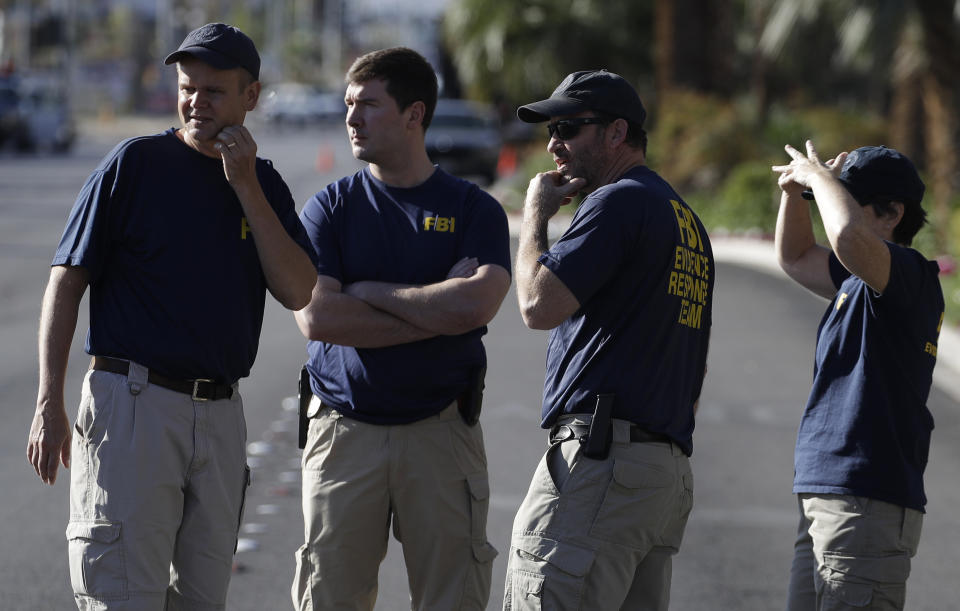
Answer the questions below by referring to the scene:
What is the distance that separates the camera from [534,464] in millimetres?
8031

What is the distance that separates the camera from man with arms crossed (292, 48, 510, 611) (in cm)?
426

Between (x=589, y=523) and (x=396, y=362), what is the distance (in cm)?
97

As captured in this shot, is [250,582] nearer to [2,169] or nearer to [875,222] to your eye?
[875,222]

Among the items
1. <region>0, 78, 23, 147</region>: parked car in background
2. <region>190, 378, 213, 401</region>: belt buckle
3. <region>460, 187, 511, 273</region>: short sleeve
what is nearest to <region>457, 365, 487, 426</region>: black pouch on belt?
<region>460, 187, 511, 273</region>: short sleeve

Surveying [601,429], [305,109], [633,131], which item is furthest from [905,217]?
[305,109]

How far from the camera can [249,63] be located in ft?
13.1

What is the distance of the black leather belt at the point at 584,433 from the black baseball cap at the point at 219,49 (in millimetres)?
1371

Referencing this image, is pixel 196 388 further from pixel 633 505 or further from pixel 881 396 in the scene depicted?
pixel 881 396

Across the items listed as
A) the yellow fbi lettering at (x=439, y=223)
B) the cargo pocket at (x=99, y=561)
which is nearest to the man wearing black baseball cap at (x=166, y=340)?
the cargo pocket at (x=99, y=561)

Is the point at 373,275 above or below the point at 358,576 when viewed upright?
above

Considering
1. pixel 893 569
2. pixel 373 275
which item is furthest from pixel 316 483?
pixel 893 569

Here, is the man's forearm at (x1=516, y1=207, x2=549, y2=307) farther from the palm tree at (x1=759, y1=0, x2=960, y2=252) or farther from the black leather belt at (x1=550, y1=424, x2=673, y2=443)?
the palm tree at (x1=759, y1=0, x2=960, y2=252)

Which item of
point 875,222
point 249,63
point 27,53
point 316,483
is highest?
point 27,53

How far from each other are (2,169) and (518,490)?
92.4 ft
